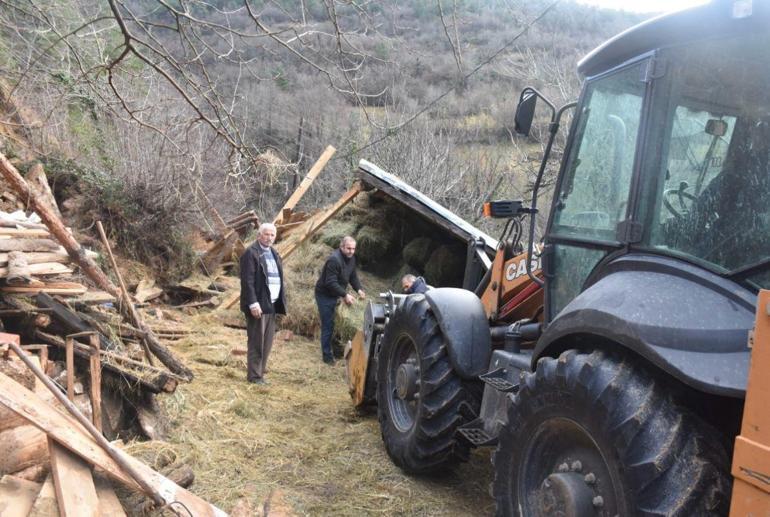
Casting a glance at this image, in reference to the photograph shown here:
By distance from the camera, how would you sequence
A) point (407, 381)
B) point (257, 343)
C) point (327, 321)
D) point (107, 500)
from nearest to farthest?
point (107, 500) < point (407, 381) < point (257, 343) < point (327, 321)


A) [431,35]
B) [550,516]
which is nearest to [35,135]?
[431,35]

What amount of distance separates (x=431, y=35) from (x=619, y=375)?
14.2 meters

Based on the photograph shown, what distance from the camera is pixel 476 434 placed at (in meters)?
3.95

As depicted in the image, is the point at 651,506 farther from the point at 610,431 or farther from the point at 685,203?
the point at 685,203

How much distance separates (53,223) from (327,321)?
4098 millimetres

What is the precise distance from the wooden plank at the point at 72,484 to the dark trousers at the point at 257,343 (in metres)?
3.59

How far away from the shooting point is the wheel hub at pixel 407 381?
461 cm

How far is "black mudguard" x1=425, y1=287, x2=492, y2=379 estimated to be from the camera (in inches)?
165

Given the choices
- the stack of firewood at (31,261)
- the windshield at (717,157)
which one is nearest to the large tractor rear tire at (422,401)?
the windshield at (717,157)

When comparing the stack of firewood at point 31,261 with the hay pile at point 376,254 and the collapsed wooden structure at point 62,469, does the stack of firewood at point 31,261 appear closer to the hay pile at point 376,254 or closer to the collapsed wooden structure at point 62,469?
the collapsed wooden structure at point 62,469

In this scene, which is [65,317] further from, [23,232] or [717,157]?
[717,157]

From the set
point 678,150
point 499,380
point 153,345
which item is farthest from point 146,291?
point 678,150

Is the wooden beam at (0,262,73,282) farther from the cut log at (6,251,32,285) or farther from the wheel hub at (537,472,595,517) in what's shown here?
Result: the wheel hub at (537,472,595,517)

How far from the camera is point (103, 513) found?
314 cm
